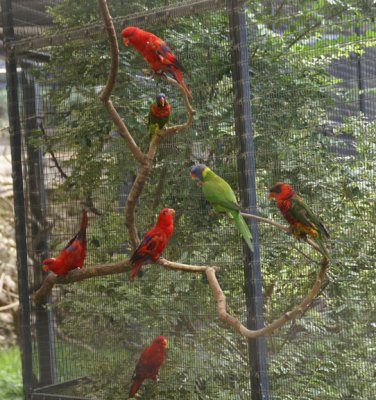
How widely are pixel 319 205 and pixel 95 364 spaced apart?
3.76 ft

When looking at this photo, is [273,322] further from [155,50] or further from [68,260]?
[155,50]

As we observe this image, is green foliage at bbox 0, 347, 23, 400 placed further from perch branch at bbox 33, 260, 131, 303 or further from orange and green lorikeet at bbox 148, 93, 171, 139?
orange and green lorikeet at bbox 148, 93, 171, 139

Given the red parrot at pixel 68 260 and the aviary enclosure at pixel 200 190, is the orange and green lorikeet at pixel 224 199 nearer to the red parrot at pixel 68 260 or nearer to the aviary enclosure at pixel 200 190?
the aviary enclosure at pixel 200 190

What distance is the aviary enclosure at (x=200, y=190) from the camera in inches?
95.7

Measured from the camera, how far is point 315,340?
7.95 ft

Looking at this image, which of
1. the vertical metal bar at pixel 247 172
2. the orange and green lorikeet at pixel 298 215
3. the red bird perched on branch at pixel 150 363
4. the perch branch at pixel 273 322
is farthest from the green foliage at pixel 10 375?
the orange and green lorikeet at pixel 298 215

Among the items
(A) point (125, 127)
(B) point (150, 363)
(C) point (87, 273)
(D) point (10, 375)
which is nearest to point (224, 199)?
(A) point (125, 127)

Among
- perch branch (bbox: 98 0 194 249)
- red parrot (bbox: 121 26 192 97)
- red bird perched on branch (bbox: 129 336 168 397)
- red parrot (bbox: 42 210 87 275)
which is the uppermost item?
red parrot (bbox: 121 26 192 97)

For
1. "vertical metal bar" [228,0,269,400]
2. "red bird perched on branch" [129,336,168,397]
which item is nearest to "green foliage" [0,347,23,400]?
"red bird perched on branch" [129,336,168,397]

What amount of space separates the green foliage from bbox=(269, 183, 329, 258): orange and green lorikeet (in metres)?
2.56

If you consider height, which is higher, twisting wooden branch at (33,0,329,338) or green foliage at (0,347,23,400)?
twisting wooden branch at (33,0,329,338)

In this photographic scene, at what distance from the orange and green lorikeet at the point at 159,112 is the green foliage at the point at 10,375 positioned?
7.61 ft

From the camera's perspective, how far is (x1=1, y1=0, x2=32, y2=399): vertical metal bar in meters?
2.97

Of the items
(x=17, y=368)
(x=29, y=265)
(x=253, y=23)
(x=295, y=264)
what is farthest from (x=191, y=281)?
(x=17, y=368)
